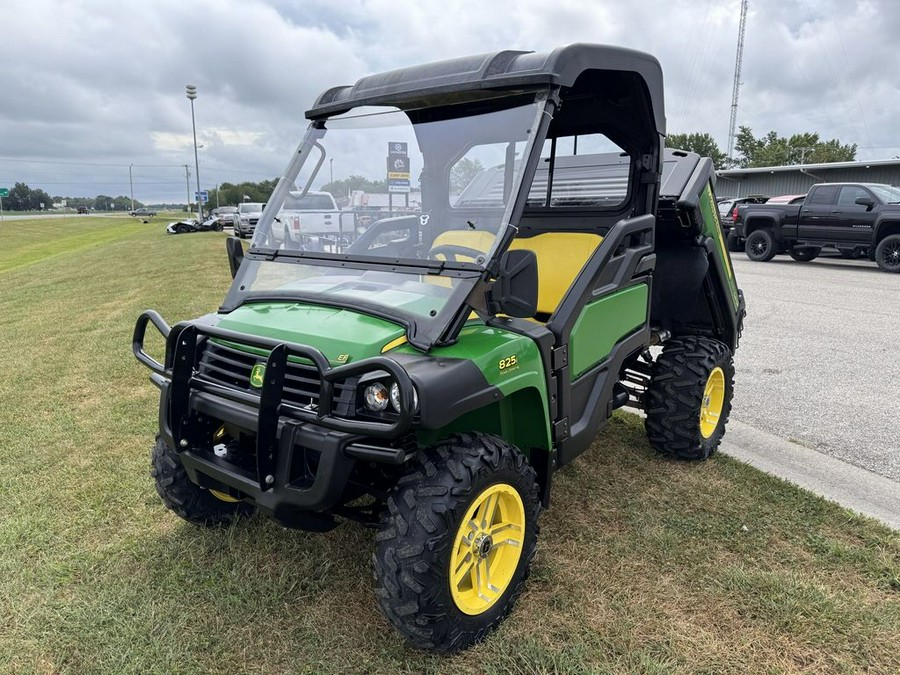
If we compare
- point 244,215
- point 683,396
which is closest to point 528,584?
point 683,396

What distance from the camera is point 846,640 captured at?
2.62 meters

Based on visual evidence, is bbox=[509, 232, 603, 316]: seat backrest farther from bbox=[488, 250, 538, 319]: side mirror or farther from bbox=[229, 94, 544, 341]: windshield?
bbox=[488, 250, 538, 319]: side mirror

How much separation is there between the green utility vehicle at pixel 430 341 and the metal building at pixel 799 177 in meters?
22.8

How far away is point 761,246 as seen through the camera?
16047mm

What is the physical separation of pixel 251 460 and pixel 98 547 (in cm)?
122

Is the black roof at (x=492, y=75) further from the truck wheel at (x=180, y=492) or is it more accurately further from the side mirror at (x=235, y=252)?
the truck wheel at (x=180, y=492)

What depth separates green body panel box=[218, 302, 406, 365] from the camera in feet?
8.02

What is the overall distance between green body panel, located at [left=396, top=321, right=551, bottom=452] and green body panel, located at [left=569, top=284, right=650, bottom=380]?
1.07 ft

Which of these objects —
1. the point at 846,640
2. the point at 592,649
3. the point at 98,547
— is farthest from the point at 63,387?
the point at 846,640

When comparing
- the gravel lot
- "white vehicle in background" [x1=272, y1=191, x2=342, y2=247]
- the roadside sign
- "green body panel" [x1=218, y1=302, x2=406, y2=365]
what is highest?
the roadside sign

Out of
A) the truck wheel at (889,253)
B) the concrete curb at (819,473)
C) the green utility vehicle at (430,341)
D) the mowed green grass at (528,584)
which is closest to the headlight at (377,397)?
the green utility vehicle at (430,341)

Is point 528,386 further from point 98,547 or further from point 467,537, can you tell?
point 98,547

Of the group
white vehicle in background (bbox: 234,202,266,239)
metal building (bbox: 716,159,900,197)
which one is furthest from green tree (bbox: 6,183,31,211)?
metal building (bbox: 716,159,900,197)

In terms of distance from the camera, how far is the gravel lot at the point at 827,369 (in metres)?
4.80
